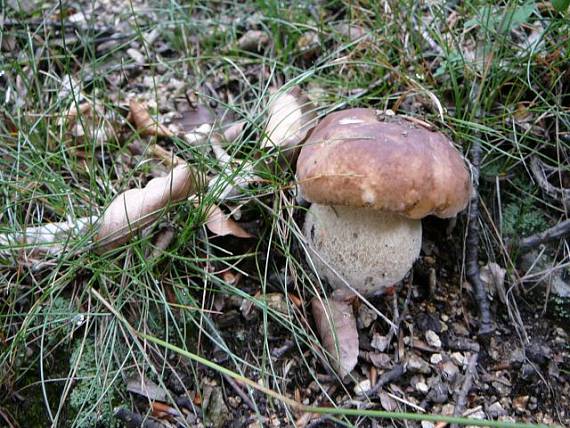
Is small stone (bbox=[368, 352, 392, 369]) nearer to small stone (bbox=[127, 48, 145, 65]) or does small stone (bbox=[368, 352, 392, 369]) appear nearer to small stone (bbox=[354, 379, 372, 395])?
small stone (bbox=[354, 379, 372, 395])

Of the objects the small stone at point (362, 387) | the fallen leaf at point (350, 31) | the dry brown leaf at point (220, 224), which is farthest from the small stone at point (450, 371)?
the fallen leaf at point (350, 31)

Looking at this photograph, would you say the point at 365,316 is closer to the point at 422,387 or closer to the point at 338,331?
the point at 338,331

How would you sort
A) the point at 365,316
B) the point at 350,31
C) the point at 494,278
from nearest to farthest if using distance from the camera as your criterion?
the point at 365,316, the point at 494,278, the point at 350,31

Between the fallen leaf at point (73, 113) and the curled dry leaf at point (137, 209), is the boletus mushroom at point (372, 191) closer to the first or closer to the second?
the curled dry leaf at point (137, 209)

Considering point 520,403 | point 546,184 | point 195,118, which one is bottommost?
point 520,403

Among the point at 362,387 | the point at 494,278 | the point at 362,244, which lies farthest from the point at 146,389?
the point at 494,278

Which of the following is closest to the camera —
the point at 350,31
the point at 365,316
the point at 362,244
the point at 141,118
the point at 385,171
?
the point at 385,171
